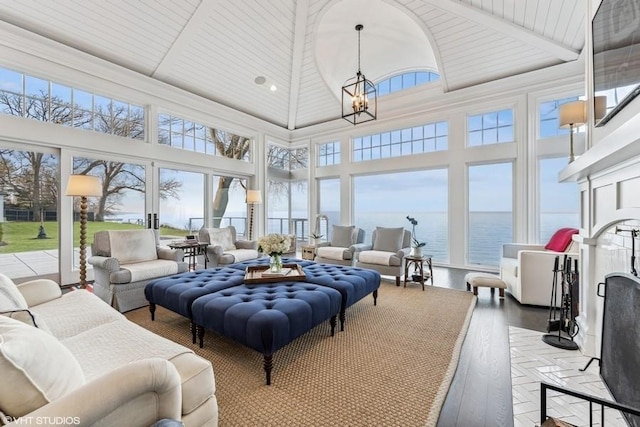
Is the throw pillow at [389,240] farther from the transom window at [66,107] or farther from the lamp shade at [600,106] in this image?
the transom window at [66,107]

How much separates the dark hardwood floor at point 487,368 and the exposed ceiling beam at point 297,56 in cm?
565

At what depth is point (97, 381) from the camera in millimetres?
924

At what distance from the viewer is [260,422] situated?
1558 millimetres

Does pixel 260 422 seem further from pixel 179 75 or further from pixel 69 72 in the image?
pixel 179 75

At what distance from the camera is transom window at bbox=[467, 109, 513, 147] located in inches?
203

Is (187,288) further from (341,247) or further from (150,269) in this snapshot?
(341,247)

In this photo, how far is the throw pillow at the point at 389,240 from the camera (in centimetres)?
481

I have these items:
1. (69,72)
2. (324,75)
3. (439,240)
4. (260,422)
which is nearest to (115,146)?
(69,72)

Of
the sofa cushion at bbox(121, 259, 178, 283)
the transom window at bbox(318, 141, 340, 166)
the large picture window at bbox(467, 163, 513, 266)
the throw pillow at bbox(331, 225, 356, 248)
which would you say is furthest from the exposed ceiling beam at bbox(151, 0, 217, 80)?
the large picture window at bbox(467, 163, 513, 266)

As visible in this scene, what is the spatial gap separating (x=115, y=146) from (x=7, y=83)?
1.34m

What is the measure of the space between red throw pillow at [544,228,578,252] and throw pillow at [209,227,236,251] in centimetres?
499

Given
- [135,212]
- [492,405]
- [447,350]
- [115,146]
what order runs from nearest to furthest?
[492,405], [447,350], [115,146], [135,212]

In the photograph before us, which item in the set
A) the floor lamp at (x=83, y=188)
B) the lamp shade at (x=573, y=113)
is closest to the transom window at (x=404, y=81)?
the lamp shade at (x=573, y=113)

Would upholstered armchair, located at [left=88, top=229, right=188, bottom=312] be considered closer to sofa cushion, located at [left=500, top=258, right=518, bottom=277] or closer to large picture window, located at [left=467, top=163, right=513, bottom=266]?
sofa cushion, located at [left=500, top=258, right=518, bottom=277]
